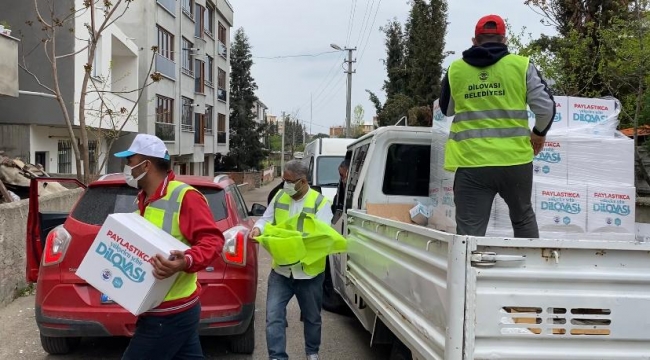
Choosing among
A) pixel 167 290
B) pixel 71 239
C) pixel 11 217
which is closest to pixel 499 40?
pixel 167 290

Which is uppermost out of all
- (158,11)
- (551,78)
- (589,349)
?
(158,11)

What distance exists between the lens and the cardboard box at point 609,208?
14.3ft

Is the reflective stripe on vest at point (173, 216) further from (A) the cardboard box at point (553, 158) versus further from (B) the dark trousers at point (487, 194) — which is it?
(A) the cardboard box at point (553, 158)

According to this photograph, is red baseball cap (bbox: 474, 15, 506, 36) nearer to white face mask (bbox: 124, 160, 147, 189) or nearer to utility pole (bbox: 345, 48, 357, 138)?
white face mask (bbox: 124, 160, 147, 189)

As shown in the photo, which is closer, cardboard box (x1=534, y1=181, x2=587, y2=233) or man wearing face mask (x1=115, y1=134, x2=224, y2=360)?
man wearing face mask (x1=115, y1=134, x2=224, y2=360)

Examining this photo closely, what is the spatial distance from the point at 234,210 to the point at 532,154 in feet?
8.52

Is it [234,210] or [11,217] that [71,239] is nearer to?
[234,210]

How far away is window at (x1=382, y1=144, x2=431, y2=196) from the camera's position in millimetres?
5520

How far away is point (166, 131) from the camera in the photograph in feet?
88.4

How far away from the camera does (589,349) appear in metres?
2.55

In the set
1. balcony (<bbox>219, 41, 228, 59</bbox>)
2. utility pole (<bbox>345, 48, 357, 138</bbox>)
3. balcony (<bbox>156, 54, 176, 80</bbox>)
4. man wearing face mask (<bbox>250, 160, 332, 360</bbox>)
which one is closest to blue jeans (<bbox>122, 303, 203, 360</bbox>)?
man wearing face mask (<bbox>250, 160, 332, 360</bbox>)

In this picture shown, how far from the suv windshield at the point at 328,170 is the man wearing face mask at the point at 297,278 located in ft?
26.5

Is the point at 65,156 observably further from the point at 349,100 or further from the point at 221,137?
the point at 221,137

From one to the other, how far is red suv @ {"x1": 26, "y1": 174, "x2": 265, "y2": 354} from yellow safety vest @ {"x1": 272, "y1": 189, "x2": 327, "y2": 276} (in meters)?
0.40
